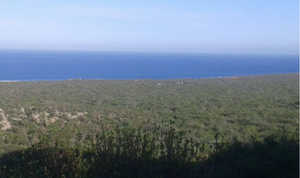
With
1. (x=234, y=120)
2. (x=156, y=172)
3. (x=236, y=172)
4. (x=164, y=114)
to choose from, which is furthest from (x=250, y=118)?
(x=156, y=172)

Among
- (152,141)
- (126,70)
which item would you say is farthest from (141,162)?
(126,70)

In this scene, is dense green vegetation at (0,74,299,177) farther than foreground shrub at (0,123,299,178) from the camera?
Yes

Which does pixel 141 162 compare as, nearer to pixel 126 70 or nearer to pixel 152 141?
pixel 152 141

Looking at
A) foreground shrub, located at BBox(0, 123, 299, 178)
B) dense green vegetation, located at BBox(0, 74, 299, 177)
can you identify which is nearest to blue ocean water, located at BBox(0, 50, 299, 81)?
dense green vegetation, located at BBox(0, 74, 299, 177)

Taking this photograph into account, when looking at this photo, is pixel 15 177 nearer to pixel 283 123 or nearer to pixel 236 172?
pixel 236 172

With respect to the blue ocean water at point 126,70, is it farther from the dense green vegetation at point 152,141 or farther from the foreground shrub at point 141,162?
the foreground shrub at point 141,162

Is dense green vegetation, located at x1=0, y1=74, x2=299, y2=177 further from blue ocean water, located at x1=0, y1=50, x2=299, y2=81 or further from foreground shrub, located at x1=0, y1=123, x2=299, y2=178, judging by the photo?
blue ocean water, located at x1=0, y1=50, x2=299, y2=81

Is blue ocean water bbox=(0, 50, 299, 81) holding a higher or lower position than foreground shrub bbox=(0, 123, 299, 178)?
lower

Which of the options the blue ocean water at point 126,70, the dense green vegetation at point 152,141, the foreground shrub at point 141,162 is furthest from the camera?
the blue ocean water at point 126,70

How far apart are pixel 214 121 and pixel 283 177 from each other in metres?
6.49

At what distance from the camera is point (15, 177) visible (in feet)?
12.6

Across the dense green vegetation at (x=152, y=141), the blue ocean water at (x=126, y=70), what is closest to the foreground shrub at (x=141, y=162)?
the dense green vegetation at (x=152, y=141)

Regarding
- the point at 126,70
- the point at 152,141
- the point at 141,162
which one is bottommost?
the point at 126,70

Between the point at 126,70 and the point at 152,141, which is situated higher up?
the point at 152,141
